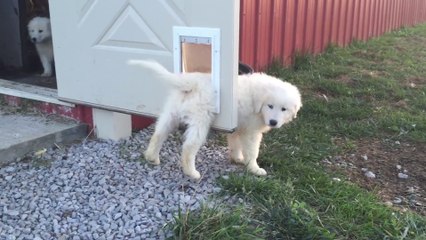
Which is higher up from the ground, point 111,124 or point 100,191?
point 111,124

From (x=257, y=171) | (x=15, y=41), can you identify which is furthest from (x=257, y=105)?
(x=15, y=41)

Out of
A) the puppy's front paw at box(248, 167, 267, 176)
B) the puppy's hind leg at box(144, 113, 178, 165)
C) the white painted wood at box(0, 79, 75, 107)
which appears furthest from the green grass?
the white painted wood at box(0, 79, 75, 107)

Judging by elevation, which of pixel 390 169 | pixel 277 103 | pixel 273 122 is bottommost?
pixel 390 169

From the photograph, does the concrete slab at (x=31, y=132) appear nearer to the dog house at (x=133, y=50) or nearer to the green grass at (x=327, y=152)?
the dog house at (x=133, y=50)

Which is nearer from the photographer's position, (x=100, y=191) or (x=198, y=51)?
(x=100, y=191)

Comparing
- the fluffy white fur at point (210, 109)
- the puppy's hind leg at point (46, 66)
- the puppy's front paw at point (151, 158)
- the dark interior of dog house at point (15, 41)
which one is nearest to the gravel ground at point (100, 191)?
the puppy's front paw at point (151, 158)

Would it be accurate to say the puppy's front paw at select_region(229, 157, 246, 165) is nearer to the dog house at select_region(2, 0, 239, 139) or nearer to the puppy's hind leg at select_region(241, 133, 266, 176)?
the puppy's hind leg at select_region(241, 133, 266, 176)

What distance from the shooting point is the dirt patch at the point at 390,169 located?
3.45 meters

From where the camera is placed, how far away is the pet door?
11.2 feet

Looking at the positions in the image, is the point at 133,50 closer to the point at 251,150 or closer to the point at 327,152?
the point at 251,150

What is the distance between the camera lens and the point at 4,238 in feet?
9.05

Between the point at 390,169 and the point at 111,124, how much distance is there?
2335 millimetres

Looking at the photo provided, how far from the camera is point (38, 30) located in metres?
5.94

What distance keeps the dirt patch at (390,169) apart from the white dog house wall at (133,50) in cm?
111
